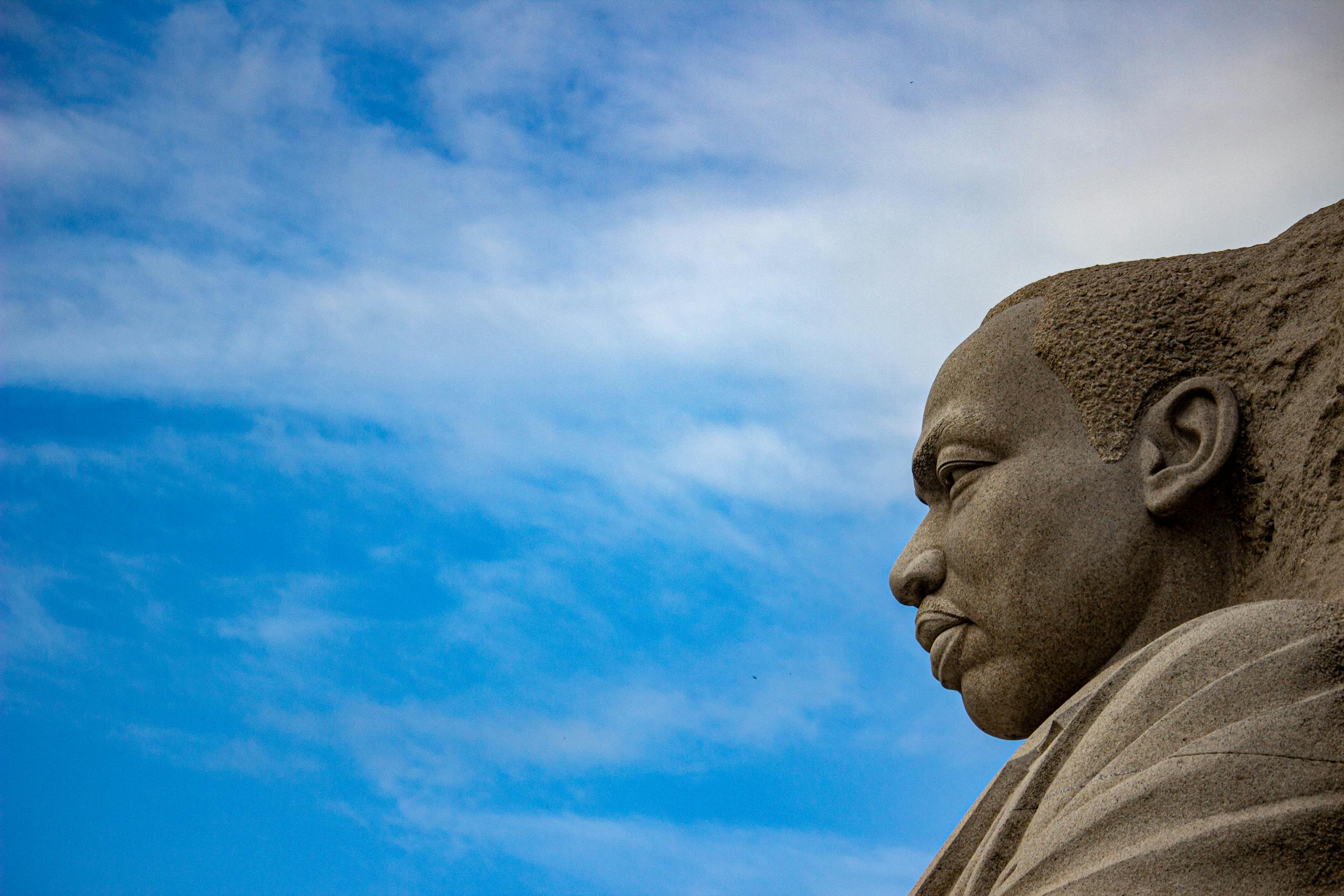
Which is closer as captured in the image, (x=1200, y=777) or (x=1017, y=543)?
(x=1200, y=777)

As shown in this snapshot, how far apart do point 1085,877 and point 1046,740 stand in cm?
94

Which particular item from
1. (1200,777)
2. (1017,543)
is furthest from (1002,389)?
(1200,777)

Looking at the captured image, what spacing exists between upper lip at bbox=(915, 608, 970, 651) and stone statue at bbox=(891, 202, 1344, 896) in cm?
1

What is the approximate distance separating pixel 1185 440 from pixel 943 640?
128cm

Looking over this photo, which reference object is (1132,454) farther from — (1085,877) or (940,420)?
(1085,877)

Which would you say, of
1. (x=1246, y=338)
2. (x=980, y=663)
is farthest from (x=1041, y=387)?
(x=980, y=663)

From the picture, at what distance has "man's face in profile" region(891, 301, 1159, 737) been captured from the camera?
5281 mm

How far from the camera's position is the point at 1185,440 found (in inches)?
213

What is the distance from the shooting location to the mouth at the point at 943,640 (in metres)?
5.68

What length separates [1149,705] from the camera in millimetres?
→ 4379

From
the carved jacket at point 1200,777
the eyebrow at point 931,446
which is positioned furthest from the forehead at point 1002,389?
the carved jacket at point 1200,777

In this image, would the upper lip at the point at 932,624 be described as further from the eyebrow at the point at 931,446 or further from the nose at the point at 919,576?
the eyebrow at the point at 931,446

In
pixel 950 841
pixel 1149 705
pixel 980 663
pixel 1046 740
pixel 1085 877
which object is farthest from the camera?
pixel 980 663

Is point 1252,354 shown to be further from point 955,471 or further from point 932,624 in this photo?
point 932,624
